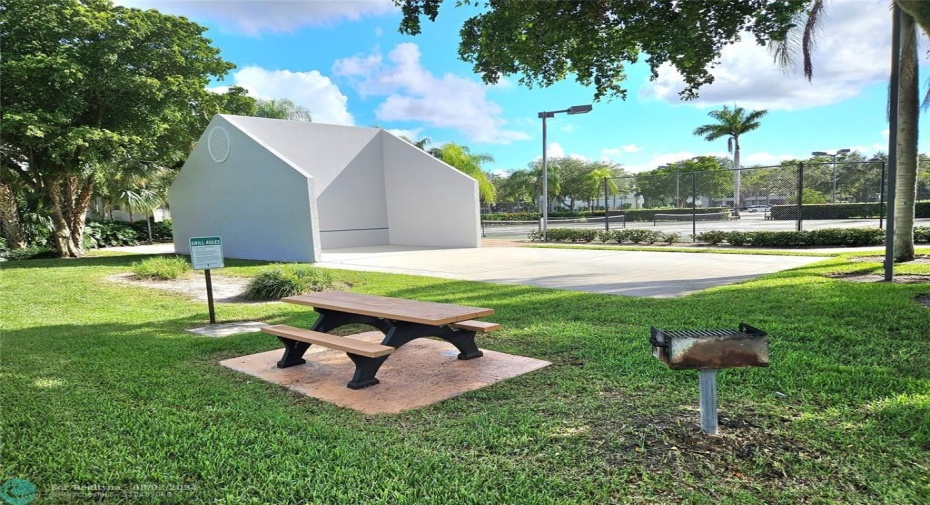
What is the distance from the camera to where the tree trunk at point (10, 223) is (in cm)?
1873

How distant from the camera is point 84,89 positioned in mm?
15172

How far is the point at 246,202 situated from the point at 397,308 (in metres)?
13.9

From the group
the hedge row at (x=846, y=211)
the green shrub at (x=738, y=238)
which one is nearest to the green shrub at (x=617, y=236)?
the green shrub at (x=738, y=238)

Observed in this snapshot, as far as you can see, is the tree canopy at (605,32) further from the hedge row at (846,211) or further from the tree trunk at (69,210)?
the hedge row at (846,211)

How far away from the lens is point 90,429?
3.48m

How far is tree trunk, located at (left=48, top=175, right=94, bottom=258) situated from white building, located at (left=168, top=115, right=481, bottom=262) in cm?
274

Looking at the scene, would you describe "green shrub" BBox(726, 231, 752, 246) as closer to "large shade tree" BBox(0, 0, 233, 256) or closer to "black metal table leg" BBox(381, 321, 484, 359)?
"black metal table leg" BBox(381, 321, 484, 359)

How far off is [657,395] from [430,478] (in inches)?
71.6

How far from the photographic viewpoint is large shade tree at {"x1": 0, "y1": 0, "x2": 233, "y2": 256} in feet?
46.3

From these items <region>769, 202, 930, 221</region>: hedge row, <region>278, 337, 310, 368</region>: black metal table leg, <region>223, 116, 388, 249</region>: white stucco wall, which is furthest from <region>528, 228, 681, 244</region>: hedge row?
<region>278, 337, 310, 368</region>: black metal table leg

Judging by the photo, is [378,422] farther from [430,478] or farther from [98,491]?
[98,491]

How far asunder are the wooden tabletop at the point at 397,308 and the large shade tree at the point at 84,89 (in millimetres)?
12681

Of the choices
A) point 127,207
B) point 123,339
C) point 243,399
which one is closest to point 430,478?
point 243,399

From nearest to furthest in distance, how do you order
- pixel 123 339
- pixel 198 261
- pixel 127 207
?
pixel 123 339 < pixel 198 261 < pixel 127 207
